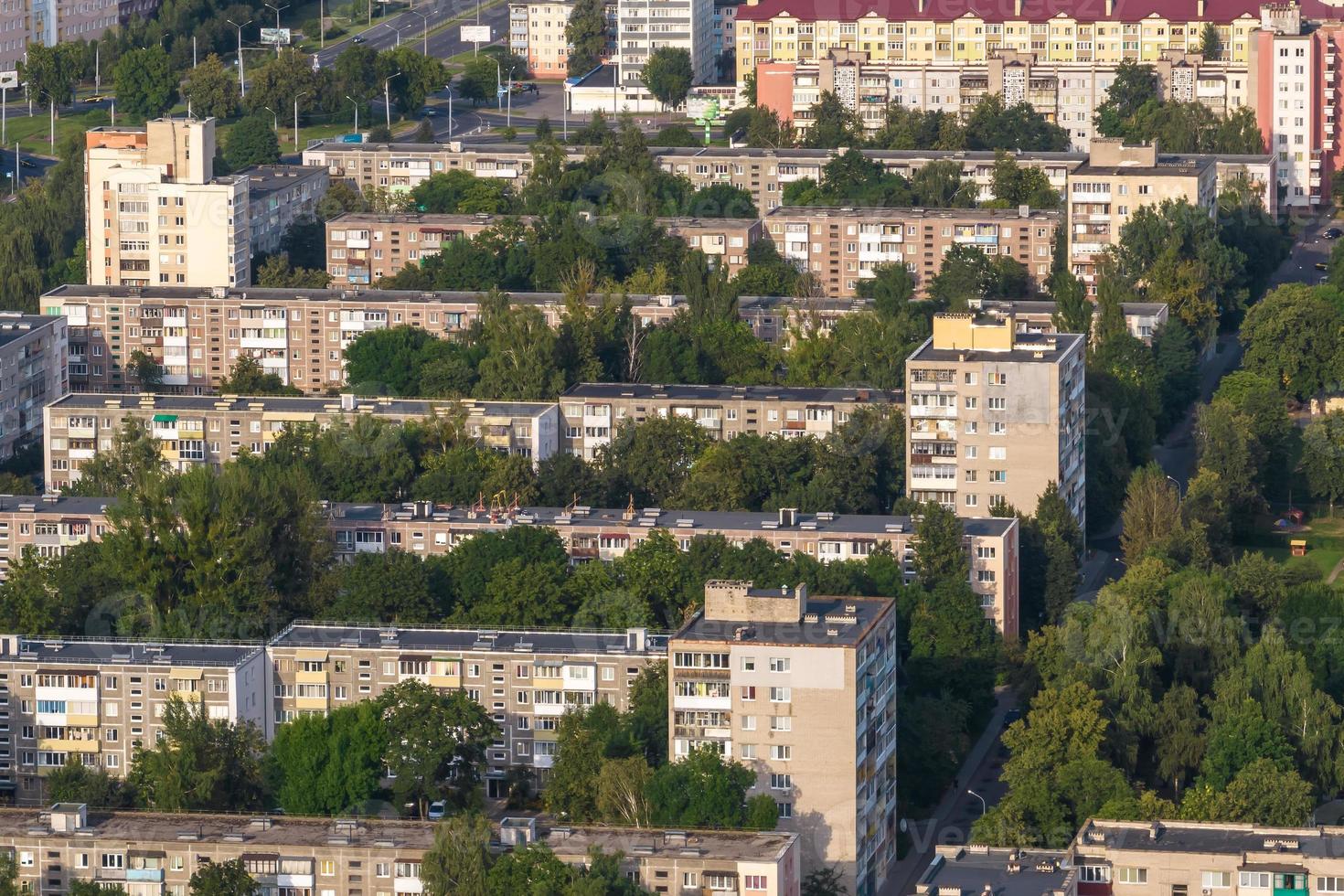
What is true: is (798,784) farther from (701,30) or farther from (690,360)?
(701,30)

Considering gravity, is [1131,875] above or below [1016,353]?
below

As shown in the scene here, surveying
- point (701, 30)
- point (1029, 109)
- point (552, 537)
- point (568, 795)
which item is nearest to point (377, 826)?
point (568, 795)

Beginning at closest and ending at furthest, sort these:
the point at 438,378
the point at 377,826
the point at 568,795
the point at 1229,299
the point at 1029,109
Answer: the point at 377,826
the point at 568,795
the point at 438,378
the point at 1229,299
the point at 1029,109

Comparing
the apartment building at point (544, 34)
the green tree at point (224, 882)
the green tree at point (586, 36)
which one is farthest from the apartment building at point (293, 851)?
the apartment building at point (544, 34)

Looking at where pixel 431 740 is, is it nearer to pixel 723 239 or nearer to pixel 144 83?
pixel 723 239

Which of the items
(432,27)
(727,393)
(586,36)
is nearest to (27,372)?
(727,393)

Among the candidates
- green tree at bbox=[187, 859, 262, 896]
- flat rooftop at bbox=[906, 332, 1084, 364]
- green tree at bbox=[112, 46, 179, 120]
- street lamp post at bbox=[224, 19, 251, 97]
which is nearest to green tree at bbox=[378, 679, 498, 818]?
green tree at bbox=[187, 859, 262, 896]
